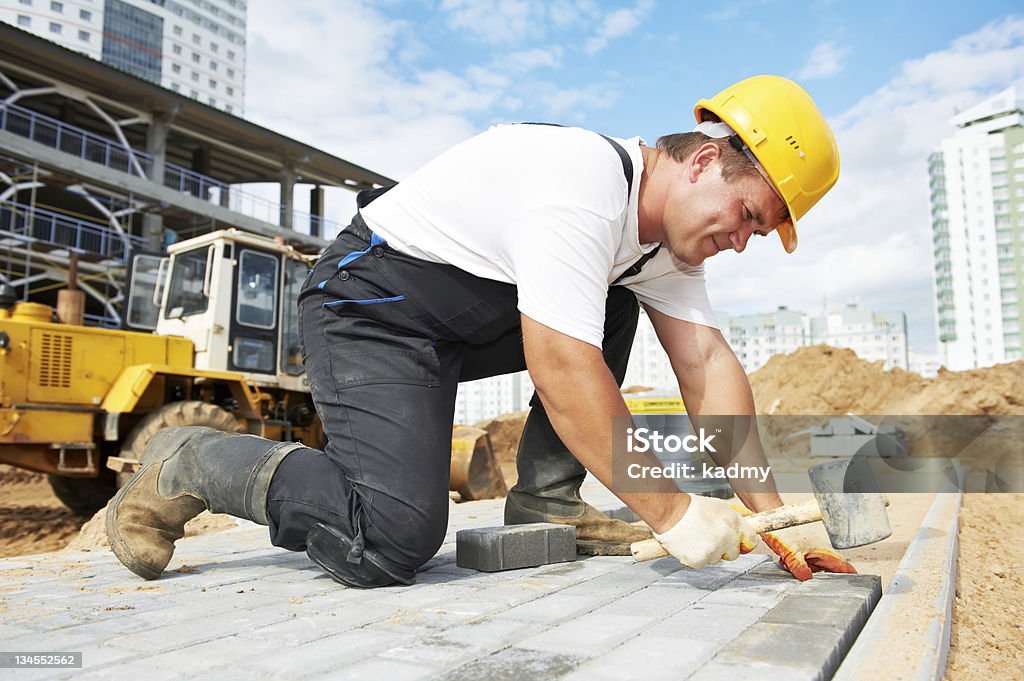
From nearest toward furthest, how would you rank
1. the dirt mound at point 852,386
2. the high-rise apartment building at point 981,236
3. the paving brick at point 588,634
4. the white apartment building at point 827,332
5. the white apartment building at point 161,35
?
1. the paving brick at point 588,634
2. the dirt mound at point 852,386
3. the white apartment building at point 161,35
4. the high-rise apartment building at point 981,236
5. the white apartment building at point 827,332

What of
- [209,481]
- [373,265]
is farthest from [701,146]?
[209,481]

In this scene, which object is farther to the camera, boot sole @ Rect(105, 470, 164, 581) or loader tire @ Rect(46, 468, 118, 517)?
loader tire @ Rect(46, 468, 118, 517)

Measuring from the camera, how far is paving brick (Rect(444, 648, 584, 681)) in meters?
1.23

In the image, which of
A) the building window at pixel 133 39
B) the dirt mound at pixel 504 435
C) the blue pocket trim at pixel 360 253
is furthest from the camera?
the building window at pixel 133 39

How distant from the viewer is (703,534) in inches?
72.1

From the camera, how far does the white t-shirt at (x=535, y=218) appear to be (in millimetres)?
1820

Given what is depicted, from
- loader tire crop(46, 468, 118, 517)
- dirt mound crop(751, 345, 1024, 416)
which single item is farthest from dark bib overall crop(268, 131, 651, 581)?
dirt mound crop(751, 345, 1024, 416)

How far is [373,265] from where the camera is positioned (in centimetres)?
229

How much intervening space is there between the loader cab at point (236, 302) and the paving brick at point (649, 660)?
5.59m

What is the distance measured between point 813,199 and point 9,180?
2049cm

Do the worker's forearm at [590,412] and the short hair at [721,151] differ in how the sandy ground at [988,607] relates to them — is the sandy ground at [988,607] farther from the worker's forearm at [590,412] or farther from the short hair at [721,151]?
the short hair at [721,151]

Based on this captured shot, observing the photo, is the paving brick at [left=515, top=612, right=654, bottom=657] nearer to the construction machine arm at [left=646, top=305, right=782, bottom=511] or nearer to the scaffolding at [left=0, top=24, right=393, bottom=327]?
the construction machine arm at [left=646, top=305, right=782, bottom=511]

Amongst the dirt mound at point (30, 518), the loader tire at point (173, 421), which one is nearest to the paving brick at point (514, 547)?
the loader tire at point (173, 421)

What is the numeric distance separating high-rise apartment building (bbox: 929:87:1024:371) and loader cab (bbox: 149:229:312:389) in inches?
2951
